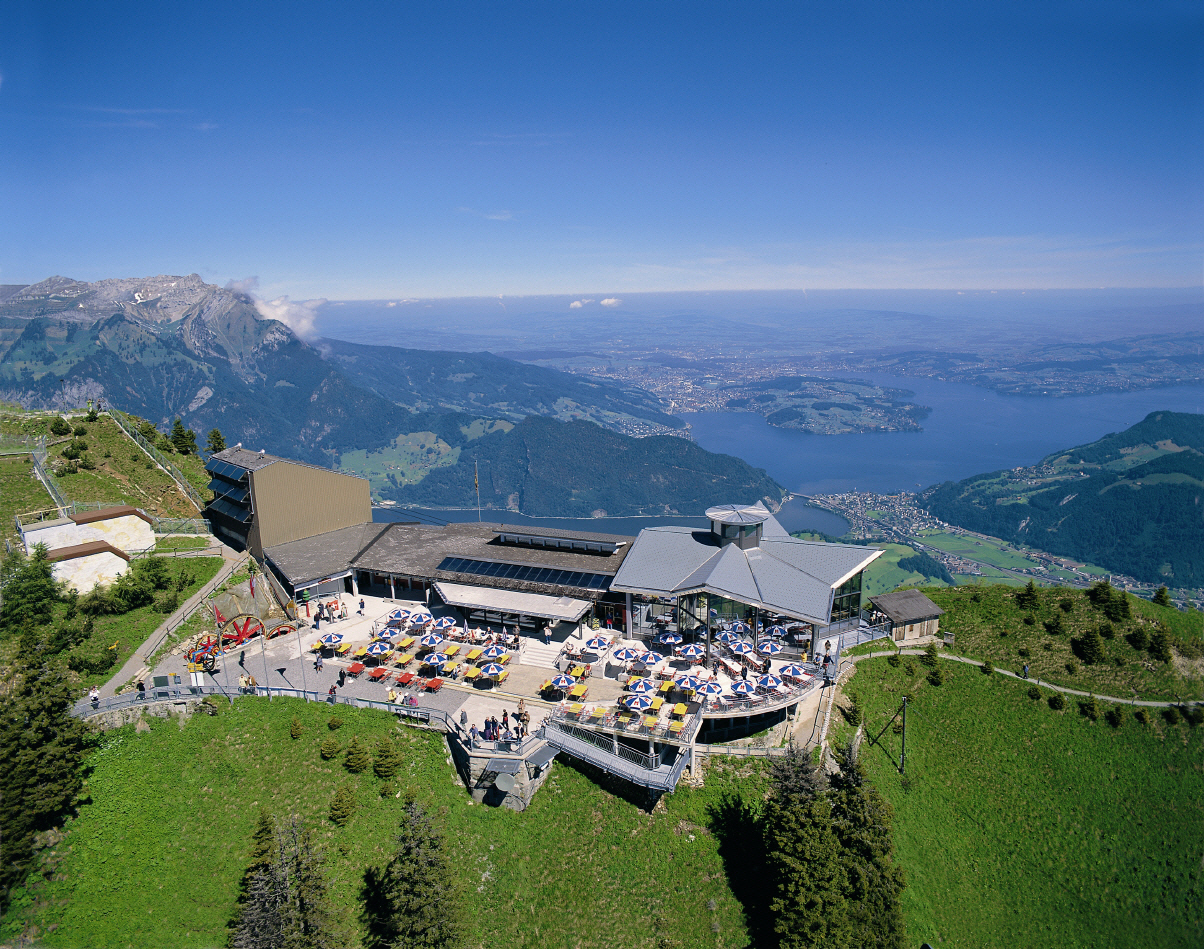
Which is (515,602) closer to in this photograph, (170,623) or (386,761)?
(386,761)

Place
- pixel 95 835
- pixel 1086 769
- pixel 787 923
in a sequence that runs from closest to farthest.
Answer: pixel 787 923 → pixel 95 835 → pixel 1086 769

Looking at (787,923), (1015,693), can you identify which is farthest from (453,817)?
(1015,693)

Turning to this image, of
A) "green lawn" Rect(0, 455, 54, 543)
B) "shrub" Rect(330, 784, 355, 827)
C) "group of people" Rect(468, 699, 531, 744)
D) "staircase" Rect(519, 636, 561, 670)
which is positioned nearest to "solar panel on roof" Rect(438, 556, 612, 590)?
"staircase" Rect(519, 636, 561, 670)

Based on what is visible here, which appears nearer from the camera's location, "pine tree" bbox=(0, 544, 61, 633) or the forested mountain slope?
"pine tree" bbox=(0, 544, 61, 633)

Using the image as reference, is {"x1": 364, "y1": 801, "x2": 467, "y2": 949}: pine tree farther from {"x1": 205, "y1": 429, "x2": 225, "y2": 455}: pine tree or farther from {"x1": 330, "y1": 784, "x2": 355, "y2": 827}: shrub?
{"x1": 205, "y1": 429, "x2": 225, "y2": 455}: pine tree

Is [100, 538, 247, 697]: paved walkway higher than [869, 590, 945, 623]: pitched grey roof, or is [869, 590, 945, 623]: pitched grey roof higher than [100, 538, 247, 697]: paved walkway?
[100, 538, 247, 697]: paved walkway

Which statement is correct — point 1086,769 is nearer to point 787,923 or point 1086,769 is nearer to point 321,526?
point 787,923
